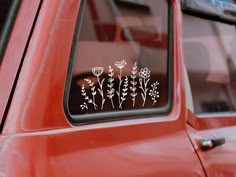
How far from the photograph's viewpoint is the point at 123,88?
2062mm

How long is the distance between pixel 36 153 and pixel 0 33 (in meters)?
0.43

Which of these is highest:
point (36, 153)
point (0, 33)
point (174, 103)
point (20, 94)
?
point (0, 33)

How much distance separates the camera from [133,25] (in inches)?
87.7

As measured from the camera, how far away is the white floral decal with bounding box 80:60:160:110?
6.27 feet

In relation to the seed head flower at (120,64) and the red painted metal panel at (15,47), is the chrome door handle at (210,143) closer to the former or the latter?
the seed head flower at (120,64)

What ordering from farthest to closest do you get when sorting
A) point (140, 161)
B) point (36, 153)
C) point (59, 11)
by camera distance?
point (140, 161)
point (59, 11)
point (36, 153)

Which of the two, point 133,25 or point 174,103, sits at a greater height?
point 133,25

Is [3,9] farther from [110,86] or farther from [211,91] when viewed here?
[211,91]

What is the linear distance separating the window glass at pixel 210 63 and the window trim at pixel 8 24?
1.07m

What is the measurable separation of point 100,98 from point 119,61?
0.20m

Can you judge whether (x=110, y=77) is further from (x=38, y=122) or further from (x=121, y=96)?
(x=38, y=122)

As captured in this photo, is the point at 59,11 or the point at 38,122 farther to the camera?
the point at 59,11

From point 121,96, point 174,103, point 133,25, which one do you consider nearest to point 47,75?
point 121,96

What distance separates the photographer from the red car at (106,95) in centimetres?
164
